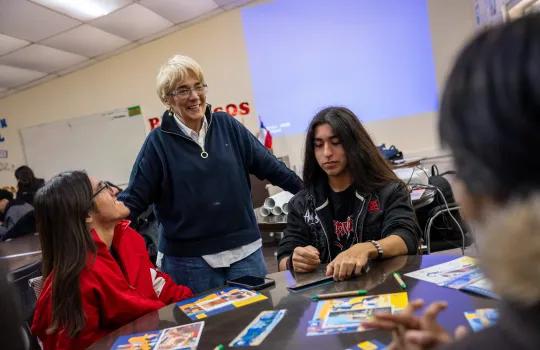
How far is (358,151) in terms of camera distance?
66.4 inches

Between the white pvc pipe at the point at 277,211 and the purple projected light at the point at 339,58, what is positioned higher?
the purple projected light at the point at 339,58

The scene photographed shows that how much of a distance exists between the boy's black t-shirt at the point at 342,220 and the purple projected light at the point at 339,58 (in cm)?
338

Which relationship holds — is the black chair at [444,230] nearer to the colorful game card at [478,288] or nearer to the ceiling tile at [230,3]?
the colorful game card at [478,288]

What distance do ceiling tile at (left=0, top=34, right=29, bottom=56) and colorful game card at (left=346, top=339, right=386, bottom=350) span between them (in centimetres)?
498

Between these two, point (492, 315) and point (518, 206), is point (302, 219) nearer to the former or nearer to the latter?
point (492, 315)

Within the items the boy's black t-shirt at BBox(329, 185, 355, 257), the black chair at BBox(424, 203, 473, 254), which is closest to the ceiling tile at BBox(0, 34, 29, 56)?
the boy's black t-shirt at BBox(329, 185, 355, 257)

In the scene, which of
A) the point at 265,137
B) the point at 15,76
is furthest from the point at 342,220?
the point at 15,76

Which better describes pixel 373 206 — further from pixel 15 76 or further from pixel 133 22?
pixel 15 76

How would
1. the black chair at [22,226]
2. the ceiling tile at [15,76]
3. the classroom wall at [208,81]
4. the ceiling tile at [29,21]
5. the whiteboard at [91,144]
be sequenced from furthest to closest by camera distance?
the whiteboard at [91,144] < the ceiling tile at [15,76] < the classroom wall at [208,81] < the ceiling tile at [29,21] < the black chair at [22,226]

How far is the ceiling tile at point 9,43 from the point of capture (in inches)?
184

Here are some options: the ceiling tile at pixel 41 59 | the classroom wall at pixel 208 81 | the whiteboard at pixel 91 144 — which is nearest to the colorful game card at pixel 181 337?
the classroom wall at pixel 208 81

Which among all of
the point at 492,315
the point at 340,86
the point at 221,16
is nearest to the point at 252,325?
the point at 492,315

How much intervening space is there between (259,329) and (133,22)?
190 inches

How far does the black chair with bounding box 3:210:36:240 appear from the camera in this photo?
3.76 metres
